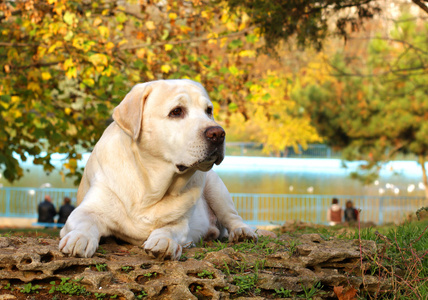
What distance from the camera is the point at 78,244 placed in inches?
126

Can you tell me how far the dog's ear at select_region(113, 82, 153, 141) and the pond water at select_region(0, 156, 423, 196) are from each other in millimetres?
24976

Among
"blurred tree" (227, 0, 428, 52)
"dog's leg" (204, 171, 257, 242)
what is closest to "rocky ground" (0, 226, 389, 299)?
"dog's leg" (204, 171, 257, 242)

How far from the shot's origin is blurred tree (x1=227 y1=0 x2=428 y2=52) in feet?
22.0

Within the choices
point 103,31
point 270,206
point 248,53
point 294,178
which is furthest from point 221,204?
point 294,178

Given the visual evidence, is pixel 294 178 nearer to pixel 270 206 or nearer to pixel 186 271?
pixel 270 206

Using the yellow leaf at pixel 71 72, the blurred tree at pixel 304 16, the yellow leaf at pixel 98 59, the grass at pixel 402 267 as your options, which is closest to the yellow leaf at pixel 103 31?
the yellow leaf at pixel 98 59

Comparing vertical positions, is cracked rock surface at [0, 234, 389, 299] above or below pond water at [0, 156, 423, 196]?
above

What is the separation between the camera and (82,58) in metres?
7.55

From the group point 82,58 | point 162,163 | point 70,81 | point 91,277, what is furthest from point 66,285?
point 70,81

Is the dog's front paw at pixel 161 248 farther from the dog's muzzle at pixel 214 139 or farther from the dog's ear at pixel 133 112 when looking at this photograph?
the dog's ear at pixel 133 112

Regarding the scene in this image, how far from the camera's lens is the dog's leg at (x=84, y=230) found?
10.5 feet

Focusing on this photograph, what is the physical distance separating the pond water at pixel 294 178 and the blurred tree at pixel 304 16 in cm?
2106

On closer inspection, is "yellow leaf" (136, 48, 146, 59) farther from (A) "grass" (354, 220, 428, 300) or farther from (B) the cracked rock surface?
(A) "grass" (354, 220, 428, 300)

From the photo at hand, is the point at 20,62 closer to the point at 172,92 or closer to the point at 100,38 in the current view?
the point at 100,38
